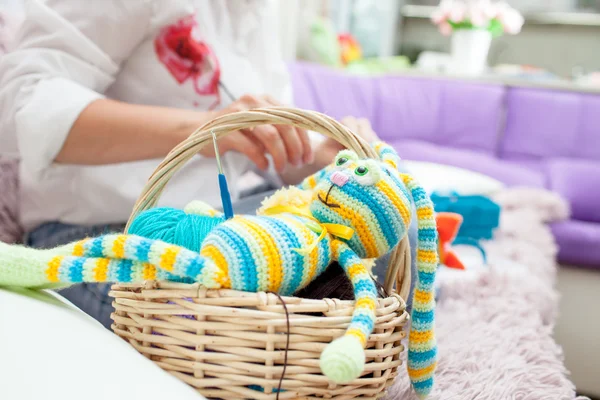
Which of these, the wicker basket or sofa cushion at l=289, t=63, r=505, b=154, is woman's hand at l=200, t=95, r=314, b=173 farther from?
sofa cushion at l=289, t=63, r=505, b=154

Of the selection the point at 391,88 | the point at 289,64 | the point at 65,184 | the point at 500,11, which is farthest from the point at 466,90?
the point at 65,184

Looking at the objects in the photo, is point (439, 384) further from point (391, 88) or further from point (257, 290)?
point (391, 88)

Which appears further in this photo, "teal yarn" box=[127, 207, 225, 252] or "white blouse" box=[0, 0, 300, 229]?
"white blouse" box=[0, 0, 300, 229]

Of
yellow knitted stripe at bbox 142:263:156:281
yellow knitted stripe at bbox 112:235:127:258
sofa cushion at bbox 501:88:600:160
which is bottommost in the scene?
sofa cushion at bbox 501:88:600:160

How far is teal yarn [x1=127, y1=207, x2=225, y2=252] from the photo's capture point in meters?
0.50

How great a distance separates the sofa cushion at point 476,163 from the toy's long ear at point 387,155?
1.55 meters

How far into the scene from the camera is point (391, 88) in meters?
2.48

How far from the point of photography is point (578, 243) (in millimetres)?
1755

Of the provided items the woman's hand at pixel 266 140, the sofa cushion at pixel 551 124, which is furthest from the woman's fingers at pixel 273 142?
the sofa cushion at pixel 551 124

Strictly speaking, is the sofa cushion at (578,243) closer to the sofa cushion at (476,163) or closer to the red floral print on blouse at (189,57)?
the sofa cushion at (476,163)

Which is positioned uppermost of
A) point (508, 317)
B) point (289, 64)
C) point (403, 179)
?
point (403, 179)

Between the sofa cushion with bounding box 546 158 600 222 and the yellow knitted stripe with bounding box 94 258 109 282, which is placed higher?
the yellow knitted stripe with bounding box 94 258 109 282

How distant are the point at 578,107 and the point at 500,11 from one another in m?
0.65

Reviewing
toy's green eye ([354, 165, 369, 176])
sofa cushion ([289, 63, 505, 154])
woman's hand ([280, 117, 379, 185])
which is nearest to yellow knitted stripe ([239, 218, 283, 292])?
toy's green eye ([354, 165, 369, 176])
